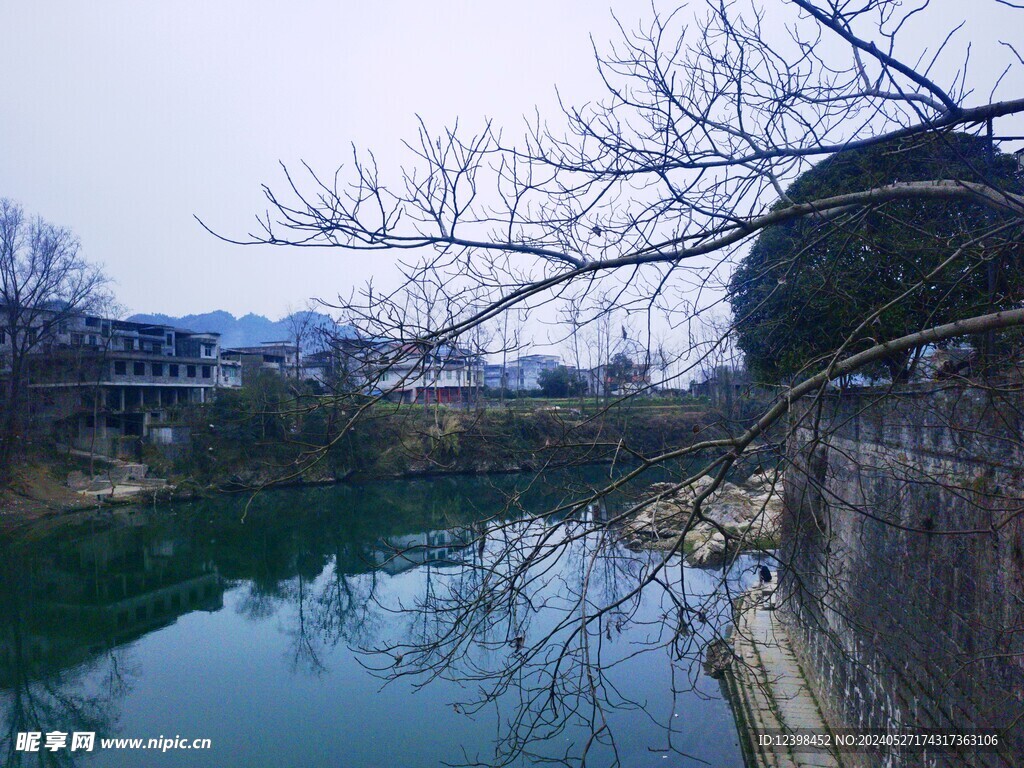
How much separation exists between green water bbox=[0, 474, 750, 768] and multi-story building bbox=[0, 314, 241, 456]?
22.0 feet

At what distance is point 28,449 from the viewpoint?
1856cm

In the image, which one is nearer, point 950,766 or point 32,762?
point 950,766

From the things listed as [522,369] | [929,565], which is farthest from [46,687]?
[929,565]

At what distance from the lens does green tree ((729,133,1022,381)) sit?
2494 millimetres

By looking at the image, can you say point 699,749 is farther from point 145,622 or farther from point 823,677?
point 145,622

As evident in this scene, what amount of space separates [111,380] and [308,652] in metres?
17.3

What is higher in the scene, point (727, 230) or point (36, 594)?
point (727, 230)

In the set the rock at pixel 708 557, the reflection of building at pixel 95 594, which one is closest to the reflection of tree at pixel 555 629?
the rock at pixel 708 557

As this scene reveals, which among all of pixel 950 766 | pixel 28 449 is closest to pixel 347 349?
pixel 950 766

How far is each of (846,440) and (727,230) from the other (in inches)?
139

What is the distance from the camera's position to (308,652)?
9094mm

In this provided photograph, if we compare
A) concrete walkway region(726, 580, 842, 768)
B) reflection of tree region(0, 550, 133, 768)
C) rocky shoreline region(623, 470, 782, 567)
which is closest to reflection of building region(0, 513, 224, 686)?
reflection of tree region(0, 550, 133, 768)

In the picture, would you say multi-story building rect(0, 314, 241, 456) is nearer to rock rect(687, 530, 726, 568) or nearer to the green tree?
rock rect(687, 530, 726, 568)

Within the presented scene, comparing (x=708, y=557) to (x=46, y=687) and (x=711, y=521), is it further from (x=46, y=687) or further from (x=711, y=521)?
(x=711, y=521)
